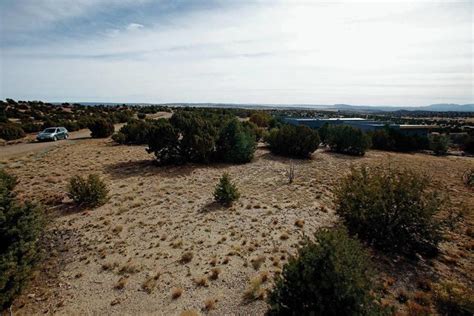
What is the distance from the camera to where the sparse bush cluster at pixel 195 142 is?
18672 mm

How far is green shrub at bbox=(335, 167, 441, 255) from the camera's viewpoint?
8.34m

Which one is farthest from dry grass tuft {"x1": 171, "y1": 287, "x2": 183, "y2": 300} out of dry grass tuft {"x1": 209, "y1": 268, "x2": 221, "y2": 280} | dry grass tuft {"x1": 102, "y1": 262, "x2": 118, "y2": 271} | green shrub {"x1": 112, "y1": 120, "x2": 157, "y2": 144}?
green shrub {"x1": 112, "y1": 120, "x2": 157, "y2": 144}

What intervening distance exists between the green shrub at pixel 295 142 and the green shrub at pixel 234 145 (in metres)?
4.73

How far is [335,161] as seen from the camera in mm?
23875

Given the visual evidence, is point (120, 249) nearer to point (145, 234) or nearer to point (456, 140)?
point (145, 234)

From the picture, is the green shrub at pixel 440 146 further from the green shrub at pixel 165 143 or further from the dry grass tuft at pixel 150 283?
the dry grass tuft at pixel 150 283

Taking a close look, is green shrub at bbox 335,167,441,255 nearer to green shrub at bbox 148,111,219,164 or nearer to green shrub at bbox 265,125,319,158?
green shrub at bbox 148,111,219,164

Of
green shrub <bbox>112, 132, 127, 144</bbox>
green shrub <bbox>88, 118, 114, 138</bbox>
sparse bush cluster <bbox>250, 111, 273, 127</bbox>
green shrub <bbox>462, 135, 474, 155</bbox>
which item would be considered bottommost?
green shrub <bbox>462, 135, 474, 155</bbox>

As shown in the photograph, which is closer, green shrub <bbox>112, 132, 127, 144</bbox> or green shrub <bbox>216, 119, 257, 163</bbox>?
green shrub <bbox>216, 119, 257, 163</bbox>

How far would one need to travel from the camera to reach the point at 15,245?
20.9ft

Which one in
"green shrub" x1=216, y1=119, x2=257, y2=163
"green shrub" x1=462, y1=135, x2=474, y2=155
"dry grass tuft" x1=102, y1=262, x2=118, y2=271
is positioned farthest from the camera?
"green shrub" x1=462, y1=135, x2=474, y2=155

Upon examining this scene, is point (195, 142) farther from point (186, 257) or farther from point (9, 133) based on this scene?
point (9, 133)

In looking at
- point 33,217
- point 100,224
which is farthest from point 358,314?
point 100,224

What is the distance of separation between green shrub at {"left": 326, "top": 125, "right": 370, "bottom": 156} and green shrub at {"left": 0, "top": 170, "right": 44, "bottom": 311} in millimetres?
27327
